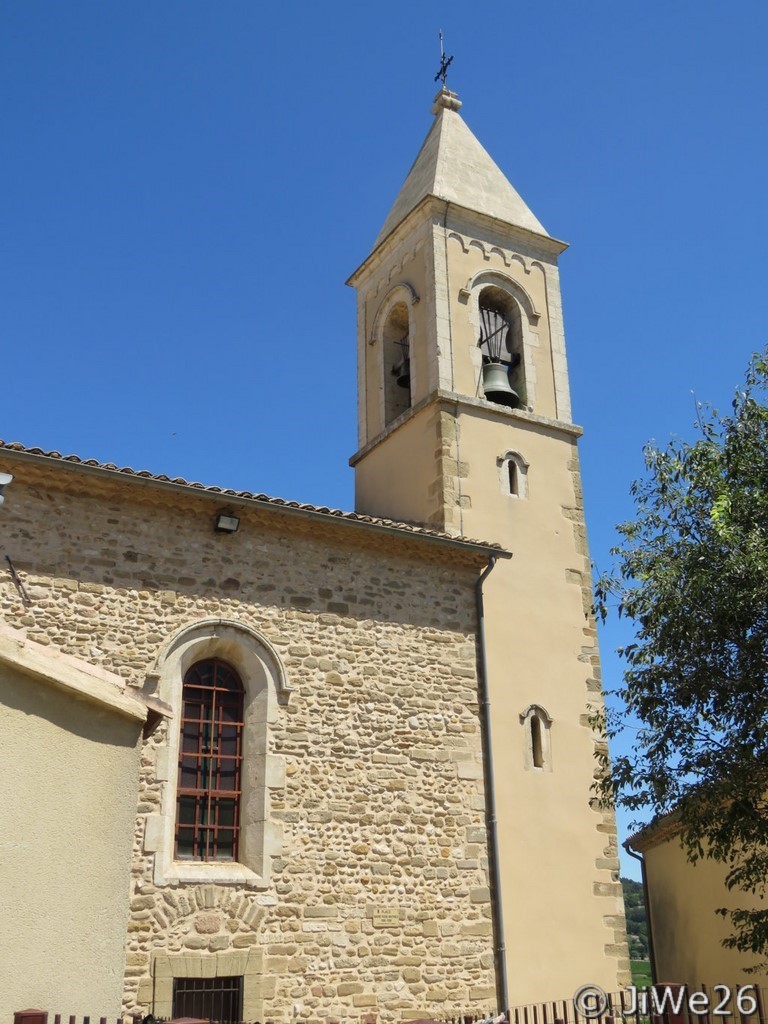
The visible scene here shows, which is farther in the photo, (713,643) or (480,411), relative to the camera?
(480,411)

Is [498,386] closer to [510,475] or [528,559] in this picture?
[510,475]

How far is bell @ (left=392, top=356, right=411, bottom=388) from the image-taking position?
16.8m

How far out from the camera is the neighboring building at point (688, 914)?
1527 centimetres

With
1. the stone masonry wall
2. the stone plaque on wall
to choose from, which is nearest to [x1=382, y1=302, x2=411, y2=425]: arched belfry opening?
the stone masonry wall

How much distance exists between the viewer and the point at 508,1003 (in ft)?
36.9

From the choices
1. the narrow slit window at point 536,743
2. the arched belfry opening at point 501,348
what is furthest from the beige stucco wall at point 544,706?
the arched belfry opening at point 501,348

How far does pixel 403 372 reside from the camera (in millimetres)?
16906

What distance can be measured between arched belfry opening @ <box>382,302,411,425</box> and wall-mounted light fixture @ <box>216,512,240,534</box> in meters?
5.57

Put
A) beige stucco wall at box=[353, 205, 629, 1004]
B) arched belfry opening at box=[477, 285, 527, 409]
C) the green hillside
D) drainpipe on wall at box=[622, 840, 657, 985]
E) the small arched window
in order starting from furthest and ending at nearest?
1. the green hillside
2. drainpipe on wall at box=[622, 840, 657, 985]
3. arched belfry opening at box=[477, 285, 527, 409]
4. the small arched window
5. beige stucco wall at box=[353, 205, 629, 1004]

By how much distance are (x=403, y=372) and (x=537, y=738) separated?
665 cm

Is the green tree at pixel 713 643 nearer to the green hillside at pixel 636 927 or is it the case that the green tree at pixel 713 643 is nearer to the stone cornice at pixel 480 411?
the stone cornice at pixel 480 411

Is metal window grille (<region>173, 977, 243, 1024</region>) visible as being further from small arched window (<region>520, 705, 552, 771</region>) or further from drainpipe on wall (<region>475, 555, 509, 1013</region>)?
small arched window (<region>520, 705, 552, 771</region>)

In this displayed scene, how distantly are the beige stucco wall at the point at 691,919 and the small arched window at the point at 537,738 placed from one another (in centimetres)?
417

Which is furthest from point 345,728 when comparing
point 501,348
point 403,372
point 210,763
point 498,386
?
point 501,348
